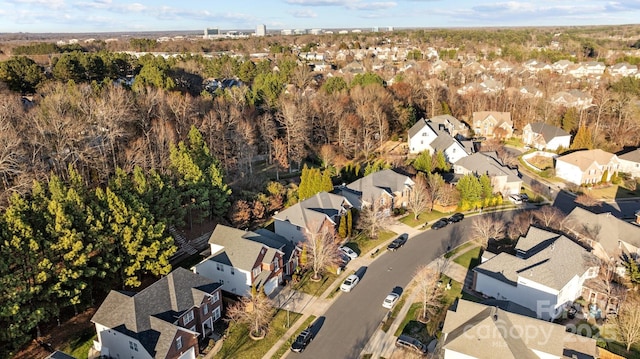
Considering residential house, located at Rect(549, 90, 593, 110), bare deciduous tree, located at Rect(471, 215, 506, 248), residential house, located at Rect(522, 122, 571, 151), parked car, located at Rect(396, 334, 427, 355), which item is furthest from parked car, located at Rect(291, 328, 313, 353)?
residential house, located at Rect(549, 90, 593, 110)

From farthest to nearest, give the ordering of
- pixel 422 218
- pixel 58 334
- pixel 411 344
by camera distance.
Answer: pixel 422 218
pixel 58 334
pixel 411 344

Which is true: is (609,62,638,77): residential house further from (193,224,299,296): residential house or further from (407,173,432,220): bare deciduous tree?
(193,224,299,296): residential house

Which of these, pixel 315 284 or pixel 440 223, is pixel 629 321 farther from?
pixel 315 284

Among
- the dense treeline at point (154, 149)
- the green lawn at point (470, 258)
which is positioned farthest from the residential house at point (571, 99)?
the green lawn at point (470, 258)

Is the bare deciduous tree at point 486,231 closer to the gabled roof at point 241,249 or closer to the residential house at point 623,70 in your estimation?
the gabled roof at point 241,249

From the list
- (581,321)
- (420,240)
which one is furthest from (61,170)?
(581,321)

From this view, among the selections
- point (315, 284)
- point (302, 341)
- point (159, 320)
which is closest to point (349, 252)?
point (315, 284)
